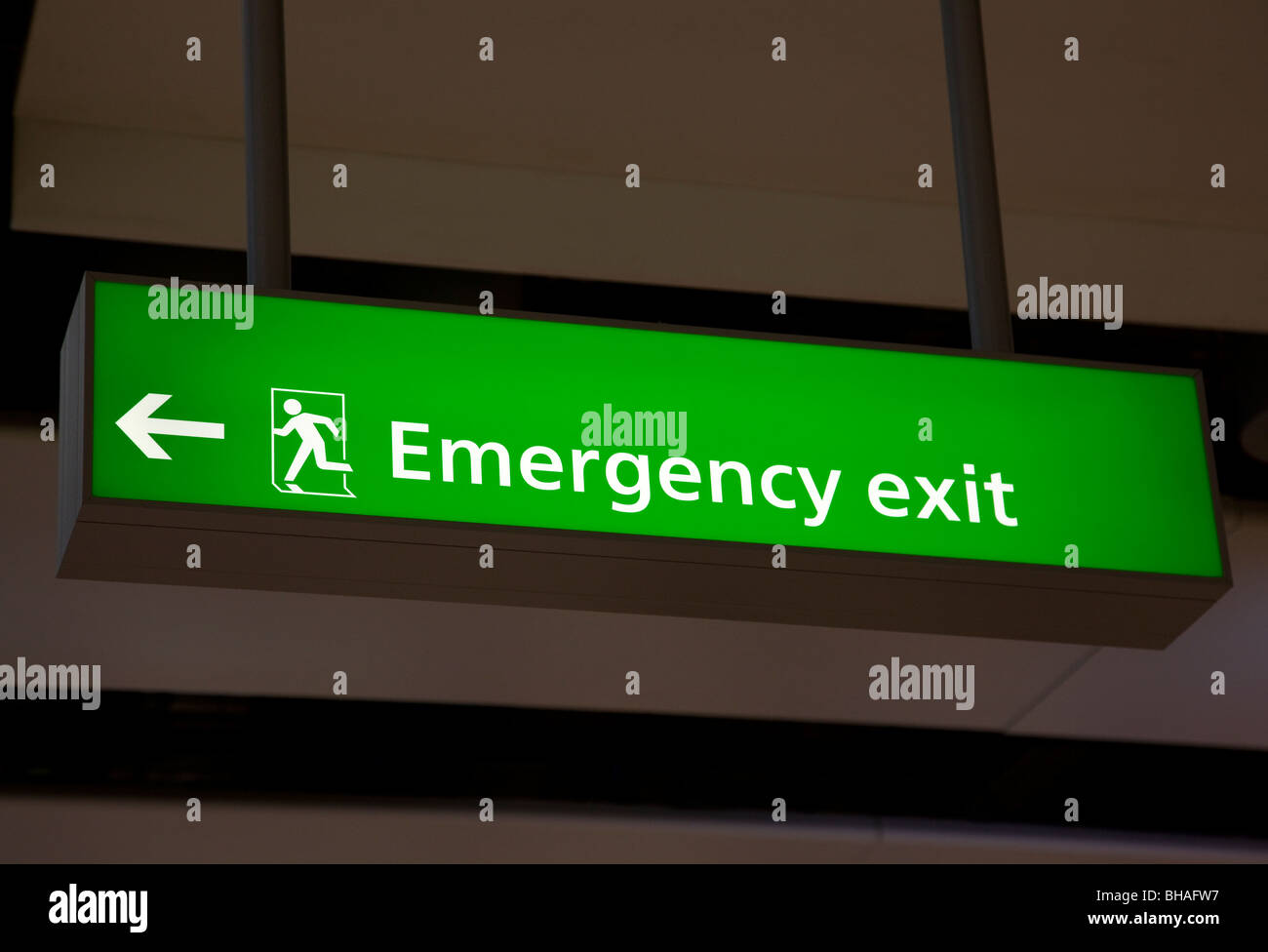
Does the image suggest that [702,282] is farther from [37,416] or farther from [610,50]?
[37,416]

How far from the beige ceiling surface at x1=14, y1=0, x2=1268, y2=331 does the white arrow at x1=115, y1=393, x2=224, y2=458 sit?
112cm

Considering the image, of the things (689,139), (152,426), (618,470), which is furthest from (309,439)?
(689,139)

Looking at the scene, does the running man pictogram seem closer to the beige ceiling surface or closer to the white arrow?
the white arrow

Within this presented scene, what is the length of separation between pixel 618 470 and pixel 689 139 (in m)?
1.32

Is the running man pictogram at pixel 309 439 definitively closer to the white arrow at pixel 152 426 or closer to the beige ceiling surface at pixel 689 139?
the white arrow at pixel 152 426

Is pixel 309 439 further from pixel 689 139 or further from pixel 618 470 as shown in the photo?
pixel 689 139

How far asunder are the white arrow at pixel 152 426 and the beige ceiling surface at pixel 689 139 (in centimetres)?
112

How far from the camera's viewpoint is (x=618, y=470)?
7.48 ft

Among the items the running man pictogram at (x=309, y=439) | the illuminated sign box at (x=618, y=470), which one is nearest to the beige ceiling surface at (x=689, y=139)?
the illuminated sign box at (x=618, y=470)

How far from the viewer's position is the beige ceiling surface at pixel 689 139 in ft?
10.5

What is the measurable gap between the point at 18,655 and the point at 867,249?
255 centimetres

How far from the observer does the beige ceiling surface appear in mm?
3189
